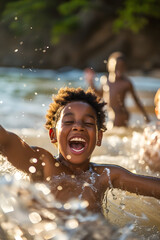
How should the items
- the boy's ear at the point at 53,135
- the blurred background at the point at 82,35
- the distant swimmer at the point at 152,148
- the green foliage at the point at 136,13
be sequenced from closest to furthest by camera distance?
the boy's ear at the point at 53,135
the distant swimmer at the point at 152,148
the blurred background at the point at 82,35
the green foliage at the point at 136,13

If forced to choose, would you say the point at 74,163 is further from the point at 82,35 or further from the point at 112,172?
the point at 82,35

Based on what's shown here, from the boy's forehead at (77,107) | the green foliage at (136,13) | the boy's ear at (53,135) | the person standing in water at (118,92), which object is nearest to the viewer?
the boy's forehead at (77,107)

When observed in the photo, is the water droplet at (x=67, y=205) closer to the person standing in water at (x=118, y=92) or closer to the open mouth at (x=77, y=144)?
the open mouth at (x=77, y=144)

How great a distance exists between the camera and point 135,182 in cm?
289

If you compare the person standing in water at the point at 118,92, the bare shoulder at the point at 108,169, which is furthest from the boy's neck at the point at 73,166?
the person standing in water at the point at 118,92

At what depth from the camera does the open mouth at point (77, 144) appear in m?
2.74

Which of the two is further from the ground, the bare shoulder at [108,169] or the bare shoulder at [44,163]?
the bare shoulder at [44,163]

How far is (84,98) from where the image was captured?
305 centimetres

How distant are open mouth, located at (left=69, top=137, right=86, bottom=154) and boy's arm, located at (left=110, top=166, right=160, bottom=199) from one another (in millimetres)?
316

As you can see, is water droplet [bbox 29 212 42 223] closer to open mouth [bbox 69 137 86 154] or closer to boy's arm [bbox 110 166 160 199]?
open mouth [bbox 69 137 86 154]

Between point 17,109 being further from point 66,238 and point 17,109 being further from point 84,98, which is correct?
point 66,238

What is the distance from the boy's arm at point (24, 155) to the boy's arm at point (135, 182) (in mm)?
533

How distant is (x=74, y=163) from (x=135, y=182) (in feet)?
1.62

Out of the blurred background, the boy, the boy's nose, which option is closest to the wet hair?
the boy
